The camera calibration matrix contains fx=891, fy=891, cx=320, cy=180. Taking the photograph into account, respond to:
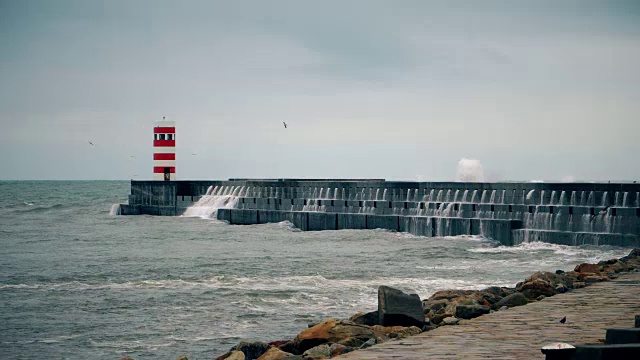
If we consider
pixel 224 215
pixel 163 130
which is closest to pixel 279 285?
pixel 224 215

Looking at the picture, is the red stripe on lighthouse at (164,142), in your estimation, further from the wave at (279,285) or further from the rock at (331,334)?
the rock at (331,334)

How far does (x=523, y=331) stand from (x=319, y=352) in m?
2.20

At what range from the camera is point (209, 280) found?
21.6m

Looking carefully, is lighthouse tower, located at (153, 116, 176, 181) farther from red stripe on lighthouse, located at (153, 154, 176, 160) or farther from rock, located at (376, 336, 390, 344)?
rock, located at (376, 336, 390, 344)

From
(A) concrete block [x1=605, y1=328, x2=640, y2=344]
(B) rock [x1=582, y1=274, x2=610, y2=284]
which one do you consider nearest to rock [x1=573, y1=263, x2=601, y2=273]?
(B) rock [x1=582, y1=274, x2=610, y2=284]

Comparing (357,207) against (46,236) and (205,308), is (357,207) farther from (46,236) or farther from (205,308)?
(205,308)

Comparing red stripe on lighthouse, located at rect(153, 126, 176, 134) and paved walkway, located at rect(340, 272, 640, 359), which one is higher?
red stripe on lighthouse, located at rect(153, 126, 176, 134)

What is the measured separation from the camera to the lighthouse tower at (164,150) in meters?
55.4

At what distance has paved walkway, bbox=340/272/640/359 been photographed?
8.33m

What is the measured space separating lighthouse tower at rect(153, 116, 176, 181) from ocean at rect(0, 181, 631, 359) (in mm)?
16014

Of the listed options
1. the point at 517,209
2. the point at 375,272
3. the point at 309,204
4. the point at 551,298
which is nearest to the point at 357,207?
the point at 309,204

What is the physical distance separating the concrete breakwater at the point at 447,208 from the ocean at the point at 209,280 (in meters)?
0.72

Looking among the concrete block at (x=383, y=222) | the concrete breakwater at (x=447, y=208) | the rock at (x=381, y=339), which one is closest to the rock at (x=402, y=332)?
the rock at (x=381, y=339)

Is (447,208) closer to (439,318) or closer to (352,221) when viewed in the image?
(352,221)
